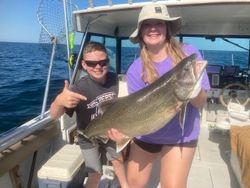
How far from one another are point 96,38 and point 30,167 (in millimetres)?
3022

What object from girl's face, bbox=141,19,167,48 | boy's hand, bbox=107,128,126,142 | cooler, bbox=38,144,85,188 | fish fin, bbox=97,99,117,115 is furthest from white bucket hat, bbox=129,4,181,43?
cooler, bbox=38,144,85,188

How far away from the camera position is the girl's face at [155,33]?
302 cm

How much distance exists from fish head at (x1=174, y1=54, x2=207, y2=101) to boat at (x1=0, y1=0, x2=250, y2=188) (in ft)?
5.65

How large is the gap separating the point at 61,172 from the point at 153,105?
156cm

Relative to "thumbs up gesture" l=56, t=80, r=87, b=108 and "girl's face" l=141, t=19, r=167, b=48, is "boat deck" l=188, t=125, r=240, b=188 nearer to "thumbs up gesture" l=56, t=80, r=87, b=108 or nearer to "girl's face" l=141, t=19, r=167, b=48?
"thumbs up gesture" l=56, t=80, r=87, b=108

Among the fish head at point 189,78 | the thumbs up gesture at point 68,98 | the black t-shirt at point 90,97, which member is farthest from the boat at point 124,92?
the fish head at point 189,78

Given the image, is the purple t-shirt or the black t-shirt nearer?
the purple t-shirt

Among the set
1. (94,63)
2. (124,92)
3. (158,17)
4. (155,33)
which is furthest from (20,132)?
(124,92)

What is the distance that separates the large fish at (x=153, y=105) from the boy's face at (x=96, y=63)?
597 millimetres

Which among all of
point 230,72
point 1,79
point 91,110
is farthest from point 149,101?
point 1,79

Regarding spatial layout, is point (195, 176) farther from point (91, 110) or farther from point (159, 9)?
point (159, 9)

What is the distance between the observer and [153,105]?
9.52 ft

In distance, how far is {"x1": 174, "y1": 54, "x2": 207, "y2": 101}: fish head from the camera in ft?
8.64

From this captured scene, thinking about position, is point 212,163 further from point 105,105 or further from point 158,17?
point 158,17
